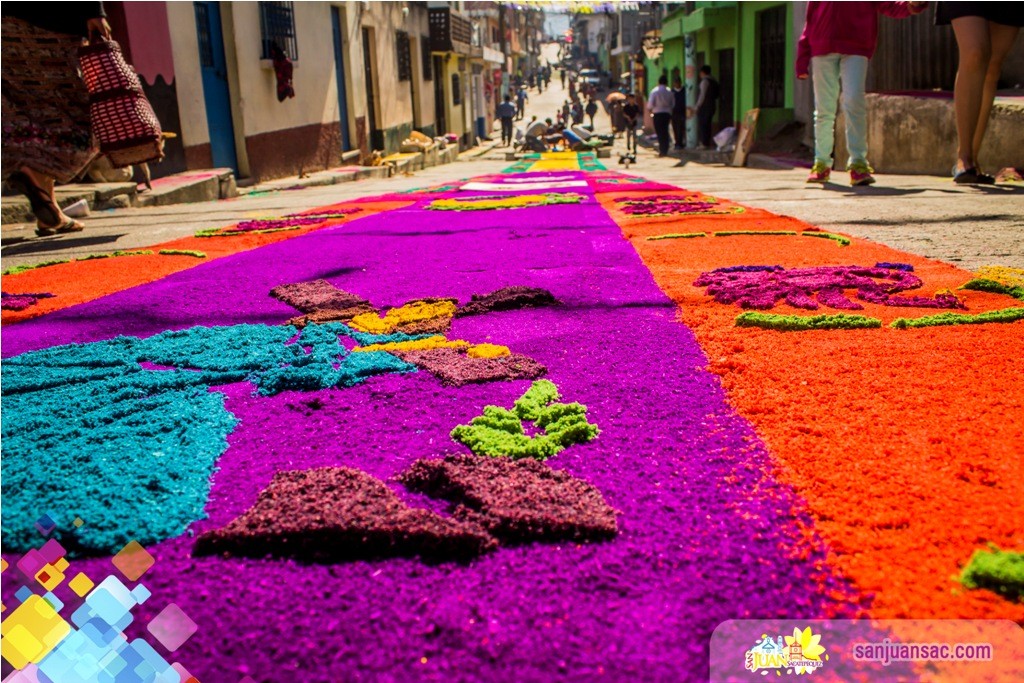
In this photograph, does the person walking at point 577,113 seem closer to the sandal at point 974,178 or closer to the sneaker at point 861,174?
the sneaker at point 861,174

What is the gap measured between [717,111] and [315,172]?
33.9ft

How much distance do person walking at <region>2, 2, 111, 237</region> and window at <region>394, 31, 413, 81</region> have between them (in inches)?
678

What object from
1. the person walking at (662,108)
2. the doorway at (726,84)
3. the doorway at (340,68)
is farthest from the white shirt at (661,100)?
the doorway at (340,68)

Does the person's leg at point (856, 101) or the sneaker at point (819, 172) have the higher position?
the person's leg at point (856, 101)

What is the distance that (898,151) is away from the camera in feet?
25.5

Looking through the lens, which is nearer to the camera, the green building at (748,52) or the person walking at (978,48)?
the person walking at (978,48)

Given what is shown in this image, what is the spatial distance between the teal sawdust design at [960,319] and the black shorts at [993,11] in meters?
3.65

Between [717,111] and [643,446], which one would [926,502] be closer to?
[643,446]

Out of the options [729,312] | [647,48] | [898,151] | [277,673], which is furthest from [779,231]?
[647,48]

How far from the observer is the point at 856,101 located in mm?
5852

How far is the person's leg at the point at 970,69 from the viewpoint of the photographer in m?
4.98


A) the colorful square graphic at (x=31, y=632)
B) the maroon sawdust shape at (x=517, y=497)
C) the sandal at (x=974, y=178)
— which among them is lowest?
the colorful square graphic at (x=31, y=632)

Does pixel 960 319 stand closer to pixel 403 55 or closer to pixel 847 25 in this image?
pixel 847 25

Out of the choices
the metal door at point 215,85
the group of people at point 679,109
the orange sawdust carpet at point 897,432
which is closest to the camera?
the orange sawdust carpet at point 897,432
